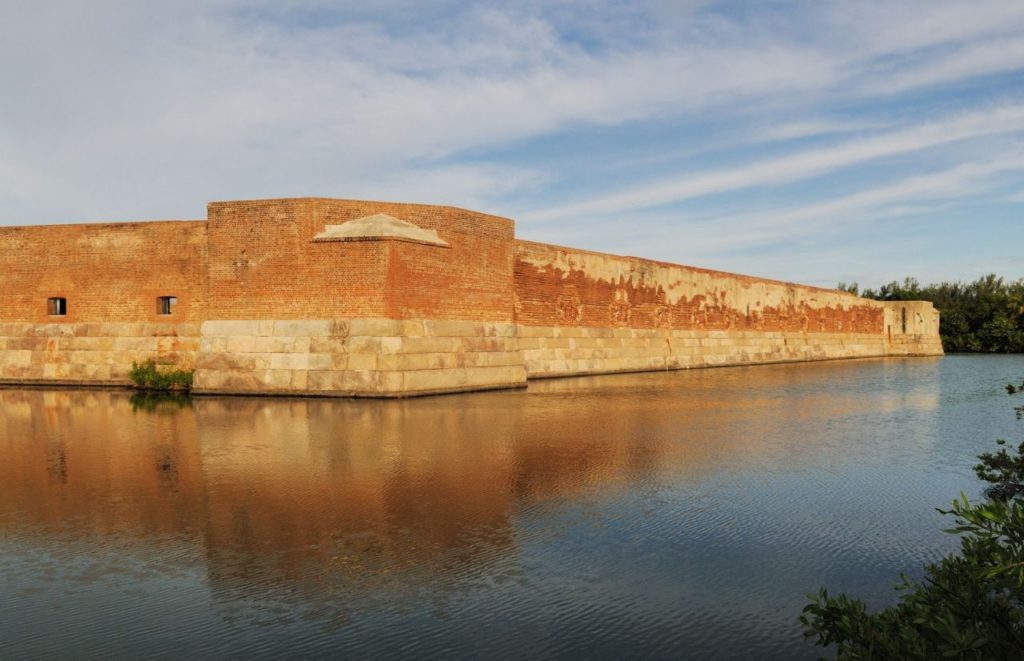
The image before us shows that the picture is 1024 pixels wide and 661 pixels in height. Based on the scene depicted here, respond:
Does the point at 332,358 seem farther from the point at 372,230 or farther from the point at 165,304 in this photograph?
the point at 165,304

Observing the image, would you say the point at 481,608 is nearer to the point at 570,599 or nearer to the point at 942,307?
the point at 570,599

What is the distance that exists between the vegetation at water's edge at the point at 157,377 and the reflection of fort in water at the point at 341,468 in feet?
8.31

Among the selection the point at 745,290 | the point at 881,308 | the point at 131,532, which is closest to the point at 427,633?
the point at 131,532

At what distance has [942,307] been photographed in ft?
203

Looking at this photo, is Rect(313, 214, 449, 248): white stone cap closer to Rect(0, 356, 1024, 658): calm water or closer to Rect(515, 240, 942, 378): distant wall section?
Rect(515, 240, 942, 378): distant wall section

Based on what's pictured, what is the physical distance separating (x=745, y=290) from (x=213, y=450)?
29332 mm

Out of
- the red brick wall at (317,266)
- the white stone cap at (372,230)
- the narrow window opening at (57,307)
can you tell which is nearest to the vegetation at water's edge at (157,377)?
the red brick wall at (317,266)

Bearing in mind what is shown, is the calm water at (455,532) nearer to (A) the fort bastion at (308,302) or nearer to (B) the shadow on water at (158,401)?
(B) the shadow on water at (158,401)

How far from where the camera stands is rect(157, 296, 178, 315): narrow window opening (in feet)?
63.9

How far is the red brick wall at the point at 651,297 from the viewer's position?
22938mm

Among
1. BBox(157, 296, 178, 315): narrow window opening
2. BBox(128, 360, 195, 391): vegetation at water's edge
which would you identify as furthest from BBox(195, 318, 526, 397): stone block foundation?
BBox(157, 296, 178, 315): narrow window opening

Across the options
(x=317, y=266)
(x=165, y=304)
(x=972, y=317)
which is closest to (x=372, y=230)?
(x=317, y=266)

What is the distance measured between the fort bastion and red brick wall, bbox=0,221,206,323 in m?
0.04

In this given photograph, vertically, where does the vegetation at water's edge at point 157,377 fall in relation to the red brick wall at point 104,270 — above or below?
below
